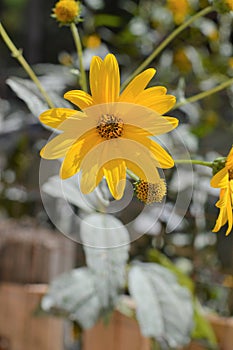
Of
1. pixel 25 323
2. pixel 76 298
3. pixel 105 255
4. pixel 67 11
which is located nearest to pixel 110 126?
pixel 67 11

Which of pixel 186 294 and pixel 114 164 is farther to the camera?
pixel 186 294

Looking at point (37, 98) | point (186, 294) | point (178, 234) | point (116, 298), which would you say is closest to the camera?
point (37, 98)

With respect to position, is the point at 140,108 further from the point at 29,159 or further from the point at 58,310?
the point at 29,159

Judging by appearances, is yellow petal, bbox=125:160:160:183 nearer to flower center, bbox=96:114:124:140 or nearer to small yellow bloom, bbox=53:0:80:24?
flower center, bbox=96:114:124:140

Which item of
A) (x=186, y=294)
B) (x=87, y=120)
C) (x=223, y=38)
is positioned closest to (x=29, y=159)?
(x=223, y=38)

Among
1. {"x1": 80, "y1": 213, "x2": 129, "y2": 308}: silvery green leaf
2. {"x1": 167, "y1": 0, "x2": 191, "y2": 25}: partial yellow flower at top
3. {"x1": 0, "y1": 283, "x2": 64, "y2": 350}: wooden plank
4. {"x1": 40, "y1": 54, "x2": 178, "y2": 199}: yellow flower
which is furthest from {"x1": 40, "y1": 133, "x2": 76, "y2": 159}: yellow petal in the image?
{"x1": 0, "y1": 283, "x2": 64, "y2": 350}: wooden plank

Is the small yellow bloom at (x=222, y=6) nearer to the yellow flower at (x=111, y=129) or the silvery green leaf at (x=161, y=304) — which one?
the yellow flower at (x=111, y=129)
